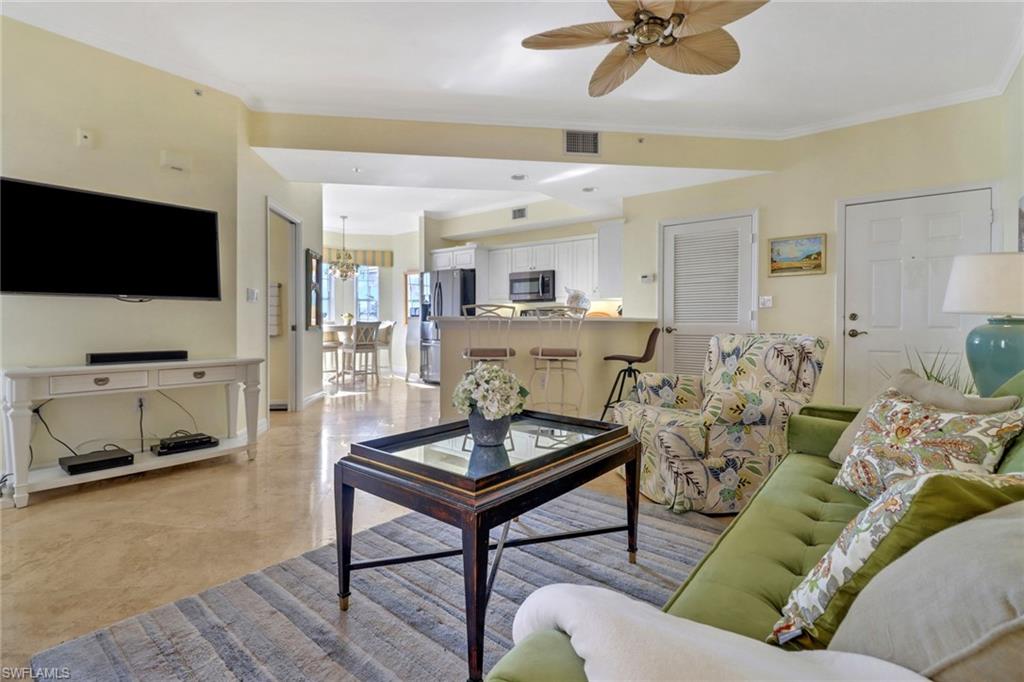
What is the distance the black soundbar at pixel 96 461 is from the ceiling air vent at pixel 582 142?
409cm

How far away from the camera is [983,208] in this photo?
380cm

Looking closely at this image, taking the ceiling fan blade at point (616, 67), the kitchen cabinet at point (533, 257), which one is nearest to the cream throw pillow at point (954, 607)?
the ceiling fan blade at point (616, 67)

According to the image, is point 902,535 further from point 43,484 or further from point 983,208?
point 983,208

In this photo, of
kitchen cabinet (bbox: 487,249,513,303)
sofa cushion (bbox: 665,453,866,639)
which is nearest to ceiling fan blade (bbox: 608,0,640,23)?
sofa cushion (bbox: 665,453,866,639)

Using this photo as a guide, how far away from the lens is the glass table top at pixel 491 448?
1750 mm

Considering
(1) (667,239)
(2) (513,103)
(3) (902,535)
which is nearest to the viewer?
(3) (902,535)

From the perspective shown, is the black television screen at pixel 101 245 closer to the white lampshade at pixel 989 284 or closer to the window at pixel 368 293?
the white lampshade at pixel 989 284

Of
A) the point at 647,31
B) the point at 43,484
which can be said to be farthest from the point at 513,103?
the point at 43,484

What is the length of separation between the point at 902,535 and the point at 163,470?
3994mm

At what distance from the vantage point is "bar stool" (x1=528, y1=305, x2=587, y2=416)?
462cm

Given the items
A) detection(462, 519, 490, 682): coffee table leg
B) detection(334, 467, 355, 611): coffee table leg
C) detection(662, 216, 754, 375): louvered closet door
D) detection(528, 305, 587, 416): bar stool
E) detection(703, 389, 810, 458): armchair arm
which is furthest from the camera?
detection(662, 216, 754, 375): louvered closet door

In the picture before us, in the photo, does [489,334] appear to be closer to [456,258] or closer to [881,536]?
[456,258]

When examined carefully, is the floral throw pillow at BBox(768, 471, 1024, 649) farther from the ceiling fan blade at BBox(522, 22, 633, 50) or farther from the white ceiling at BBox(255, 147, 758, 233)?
the white ceiling at BBox(255, 147, 758, 233)

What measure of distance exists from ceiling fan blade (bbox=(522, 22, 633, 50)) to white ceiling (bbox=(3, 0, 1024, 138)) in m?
0.50
